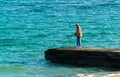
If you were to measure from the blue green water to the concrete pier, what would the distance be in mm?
399

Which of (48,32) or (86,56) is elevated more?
(86,56)

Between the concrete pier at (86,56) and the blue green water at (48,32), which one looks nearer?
the concrete pier at (86,56)

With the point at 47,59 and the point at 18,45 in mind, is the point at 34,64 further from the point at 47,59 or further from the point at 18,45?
the point at 18,45

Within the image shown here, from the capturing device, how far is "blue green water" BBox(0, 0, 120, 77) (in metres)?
28.1

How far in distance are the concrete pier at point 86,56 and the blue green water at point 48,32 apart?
1.31 ft

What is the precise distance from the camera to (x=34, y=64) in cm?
2947

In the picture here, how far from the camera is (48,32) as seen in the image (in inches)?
1679

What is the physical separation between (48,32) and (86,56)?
48.0 feet

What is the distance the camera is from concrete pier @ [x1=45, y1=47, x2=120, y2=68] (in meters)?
27.6

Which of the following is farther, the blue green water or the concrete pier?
the blue green water

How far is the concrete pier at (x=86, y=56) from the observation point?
2763cm

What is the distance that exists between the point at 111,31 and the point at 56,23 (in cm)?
792

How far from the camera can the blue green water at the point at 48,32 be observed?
28.1 metres

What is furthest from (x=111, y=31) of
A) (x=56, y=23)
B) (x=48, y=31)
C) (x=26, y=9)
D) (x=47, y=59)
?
(x=26, y=9)
